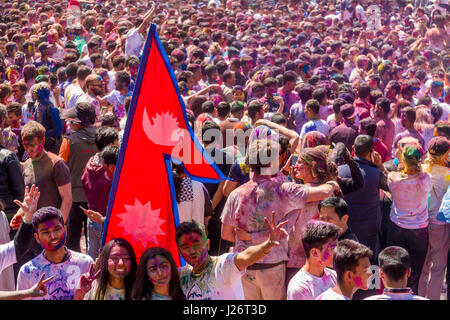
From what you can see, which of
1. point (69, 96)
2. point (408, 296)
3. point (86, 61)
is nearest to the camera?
point (408, 296)

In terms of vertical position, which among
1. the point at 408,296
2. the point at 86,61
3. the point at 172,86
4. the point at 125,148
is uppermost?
the point at 86,61

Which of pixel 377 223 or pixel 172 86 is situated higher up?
pixel 172 86

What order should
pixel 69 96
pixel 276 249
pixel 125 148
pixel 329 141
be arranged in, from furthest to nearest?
pixel 69 96 → pixel 329 141 → pixel 276 249 → pixel 125 148

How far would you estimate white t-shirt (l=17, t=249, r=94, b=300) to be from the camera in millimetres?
3795

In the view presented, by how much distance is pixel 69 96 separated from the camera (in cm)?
803

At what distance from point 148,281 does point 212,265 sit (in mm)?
383

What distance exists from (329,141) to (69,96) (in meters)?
3.37

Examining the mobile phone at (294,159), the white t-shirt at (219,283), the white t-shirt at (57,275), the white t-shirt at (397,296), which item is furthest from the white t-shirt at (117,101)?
the white t-shirt at (397,296)

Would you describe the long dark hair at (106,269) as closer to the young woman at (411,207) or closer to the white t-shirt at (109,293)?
the white t-shirt at (109,293)

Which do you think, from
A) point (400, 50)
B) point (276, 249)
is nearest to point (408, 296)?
point (276, 249)

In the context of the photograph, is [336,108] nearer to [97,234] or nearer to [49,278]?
[97,234]

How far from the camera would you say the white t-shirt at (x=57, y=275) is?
379 cm

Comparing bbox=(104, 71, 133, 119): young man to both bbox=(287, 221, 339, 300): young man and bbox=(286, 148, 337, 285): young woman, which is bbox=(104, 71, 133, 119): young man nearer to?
bbox=(286, 148, 337, 285): young woman

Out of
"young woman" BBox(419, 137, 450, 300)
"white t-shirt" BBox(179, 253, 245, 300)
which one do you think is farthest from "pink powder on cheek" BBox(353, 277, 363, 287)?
"young woman" BBox(419, 137, 450, 300)
